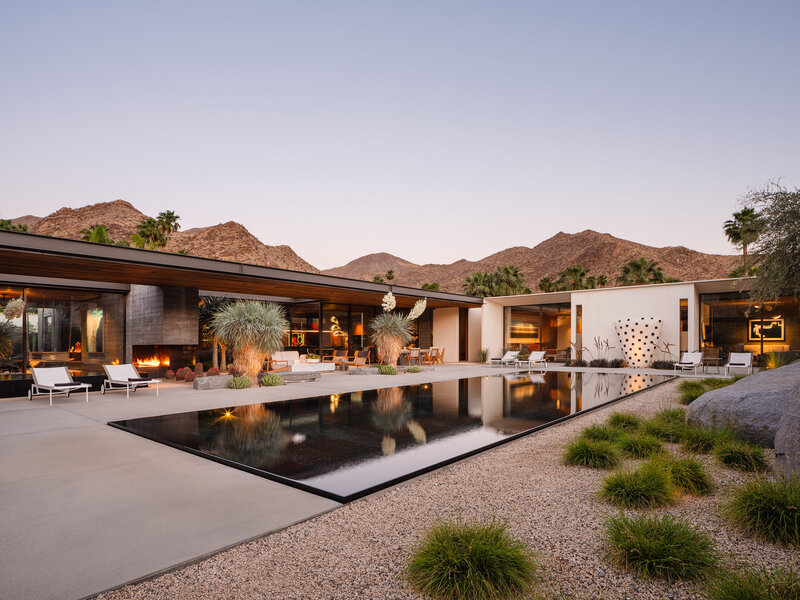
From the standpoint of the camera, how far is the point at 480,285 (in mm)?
36281

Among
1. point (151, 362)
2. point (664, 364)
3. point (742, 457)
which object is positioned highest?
point (742, 457)

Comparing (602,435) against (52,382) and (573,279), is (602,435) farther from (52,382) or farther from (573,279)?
(573,279)

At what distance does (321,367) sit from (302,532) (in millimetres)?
11655

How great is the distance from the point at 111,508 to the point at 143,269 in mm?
8252

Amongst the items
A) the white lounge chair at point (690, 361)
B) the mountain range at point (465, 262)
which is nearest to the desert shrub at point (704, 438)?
the white lounge chair at point (690, 361)

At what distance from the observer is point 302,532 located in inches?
109

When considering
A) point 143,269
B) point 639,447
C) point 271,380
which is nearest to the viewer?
point 639,447

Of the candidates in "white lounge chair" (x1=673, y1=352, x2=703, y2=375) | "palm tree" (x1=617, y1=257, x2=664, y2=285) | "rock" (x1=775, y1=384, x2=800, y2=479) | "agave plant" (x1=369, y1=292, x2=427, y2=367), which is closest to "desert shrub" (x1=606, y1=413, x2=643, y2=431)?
"rock" (x1=775, y1=384, x2=800, y2=479)

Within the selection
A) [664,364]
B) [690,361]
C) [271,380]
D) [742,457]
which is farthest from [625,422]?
[664,364]

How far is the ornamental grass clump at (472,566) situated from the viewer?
2.04 metres

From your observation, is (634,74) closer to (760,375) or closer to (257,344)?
(760,375)

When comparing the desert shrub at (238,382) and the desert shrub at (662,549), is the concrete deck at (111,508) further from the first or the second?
the desert shrub at (238,382)

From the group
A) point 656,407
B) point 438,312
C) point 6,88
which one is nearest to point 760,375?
point 656,407

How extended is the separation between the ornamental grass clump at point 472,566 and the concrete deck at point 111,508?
1.13m
